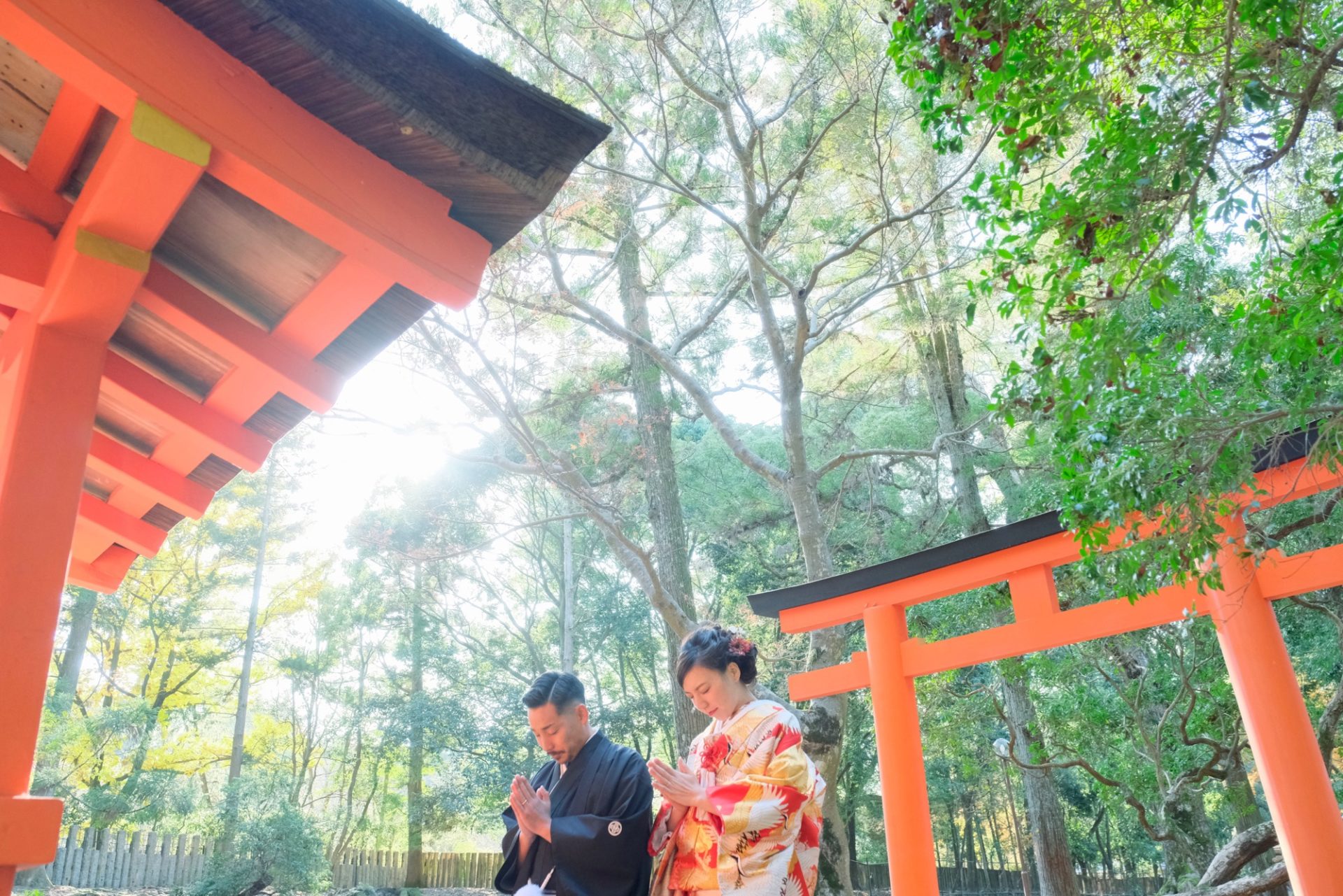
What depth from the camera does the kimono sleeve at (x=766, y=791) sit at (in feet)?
7.60

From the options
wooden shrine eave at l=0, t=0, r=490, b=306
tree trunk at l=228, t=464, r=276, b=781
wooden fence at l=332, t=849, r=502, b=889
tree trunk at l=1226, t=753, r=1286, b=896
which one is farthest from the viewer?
wooden fence at l=332, t=849, r=502, b=889

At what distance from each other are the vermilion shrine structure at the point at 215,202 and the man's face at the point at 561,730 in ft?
3.70

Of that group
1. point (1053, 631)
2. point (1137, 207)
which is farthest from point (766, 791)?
point (1053, 631)

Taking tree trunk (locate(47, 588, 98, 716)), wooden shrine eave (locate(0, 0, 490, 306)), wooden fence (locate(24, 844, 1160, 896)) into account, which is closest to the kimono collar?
wooden shrine eave (locate(0, 0, 490, 306))

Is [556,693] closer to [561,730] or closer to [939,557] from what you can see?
[561,730]

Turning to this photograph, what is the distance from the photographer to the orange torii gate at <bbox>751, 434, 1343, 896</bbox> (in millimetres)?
→ 3656

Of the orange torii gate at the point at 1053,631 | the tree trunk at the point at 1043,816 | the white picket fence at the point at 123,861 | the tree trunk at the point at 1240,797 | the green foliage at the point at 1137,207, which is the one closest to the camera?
the green foliage at the point at 1137,207

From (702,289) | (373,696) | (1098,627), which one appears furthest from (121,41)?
(373,696)

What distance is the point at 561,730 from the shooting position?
8.61 ft

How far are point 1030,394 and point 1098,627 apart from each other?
81.8 inches

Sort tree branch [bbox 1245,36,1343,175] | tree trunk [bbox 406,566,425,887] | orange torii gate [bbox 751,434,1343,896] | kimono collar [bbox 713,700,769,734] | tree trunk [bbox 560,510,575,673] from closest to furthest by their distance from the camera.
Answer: tree branch [bbox 1245,36,1343,175] → kimono collar [bbox 713,700,769,734] → orange torii gate [bbox 751,434,1343,896] → tree trunk [bbox 406,566,425,887] → tree trunk [bbox 560,510,575,673]

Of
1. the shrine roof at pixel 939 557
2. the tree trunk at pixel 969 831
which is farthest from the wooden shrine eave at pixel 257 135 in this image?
the tree trunk at pixel 969 831

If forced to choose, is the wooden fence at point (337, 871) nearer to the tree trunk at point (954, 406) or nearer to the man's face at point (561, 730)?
the tree trunk at point (954, 406)

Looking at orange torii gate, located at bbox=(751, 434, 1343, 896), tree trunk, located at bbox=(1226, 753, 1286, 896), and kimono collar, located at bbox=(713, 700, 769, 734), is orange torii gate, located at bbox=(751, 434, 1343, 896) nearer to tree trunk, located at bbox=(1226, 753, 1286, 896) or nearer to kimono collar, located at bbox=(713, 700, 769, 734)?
kimono collar, located at bbox=(713, 700, 769, 734)
